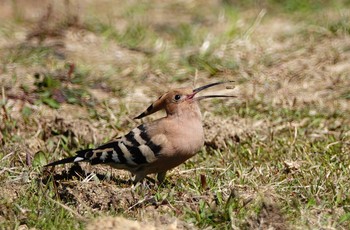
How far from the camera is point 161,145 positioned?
4.93 meters

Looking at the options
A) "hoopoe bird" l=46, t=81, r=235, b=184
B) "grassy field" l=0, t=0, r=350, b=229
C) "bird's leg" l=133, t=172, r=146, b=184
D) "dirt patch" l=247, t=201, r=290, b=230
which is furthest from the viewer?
"bird's leg" l=133, t=172, r=146, b=184

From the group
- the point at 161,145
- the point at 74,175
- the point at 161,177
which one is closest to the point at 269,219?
the point at 161,145

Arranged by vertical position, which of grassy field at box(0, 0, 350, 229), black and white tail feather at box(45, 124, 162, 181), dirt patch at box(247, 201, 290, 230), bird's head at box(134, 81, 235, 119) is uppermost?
bird's head at box(134, 81, 235, 119)

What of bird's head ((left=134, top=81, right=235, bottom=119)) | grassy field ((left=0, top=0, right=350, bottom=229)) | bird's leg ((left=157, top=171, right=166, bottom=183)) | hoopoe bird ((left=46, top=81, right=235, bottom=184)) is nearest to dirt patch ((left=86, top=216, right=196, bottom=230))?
grassy field ((left=0, top=0, right=350, bottom=229))

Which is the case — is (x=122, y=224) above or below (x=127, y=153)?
above

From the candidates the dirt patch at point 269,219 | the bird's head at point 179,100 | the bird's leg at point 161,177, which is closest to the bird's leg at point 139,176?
the bird's leg at point 161,177

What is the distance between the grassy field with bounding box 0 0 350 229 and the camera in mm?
4445

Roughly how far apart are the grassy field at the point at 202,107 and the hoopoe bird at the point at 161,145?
0.40 ft

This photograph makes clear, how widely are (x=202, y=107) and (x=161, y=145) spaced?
171 centimetres

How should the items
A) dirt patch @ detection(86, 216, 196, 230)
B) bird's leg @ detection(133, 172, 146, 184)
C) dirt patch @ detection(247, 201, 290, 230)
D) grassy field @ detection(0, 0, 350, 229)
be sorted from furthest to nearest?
bird's leg @ detection(133, 172, 146, 184) → grassy field @ detection(0, 0, 350, 229) → dirt patch @ detection(247, 201, 290, 230) → dirt patch @ detection(86, 216, 196, 230)

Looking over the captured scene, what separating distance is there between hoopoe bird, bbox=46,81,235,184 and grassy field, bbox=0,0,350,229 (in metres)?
0.12

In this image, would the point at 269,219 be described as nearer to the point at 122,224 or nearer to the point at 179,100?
the point at 122,224

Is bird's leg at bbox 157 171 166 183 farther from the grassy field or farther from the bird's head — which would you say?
the bird's head

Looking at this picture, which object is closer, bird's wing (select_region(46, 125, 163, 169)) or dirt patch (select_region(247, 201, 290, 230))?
dirt patch (select_region(247, 201, 290, 230))
